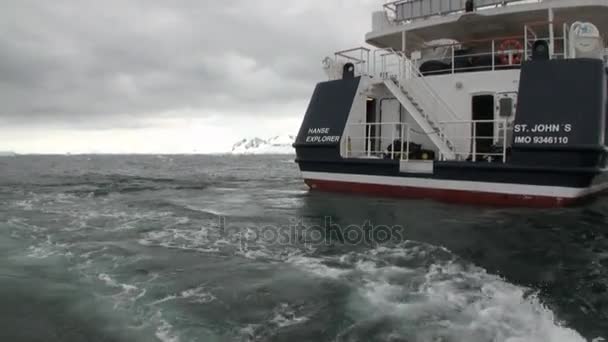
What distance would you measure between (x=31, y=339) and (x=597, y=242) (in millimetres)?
6269

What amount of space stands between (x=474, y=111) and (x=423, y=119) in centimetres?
123

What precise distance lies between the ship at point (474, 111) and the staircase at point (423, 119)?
0.03 metres

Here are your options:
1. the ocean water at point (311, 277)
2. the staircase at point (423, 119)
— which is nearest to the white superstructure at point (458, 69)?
the staircase at point (423, 119)

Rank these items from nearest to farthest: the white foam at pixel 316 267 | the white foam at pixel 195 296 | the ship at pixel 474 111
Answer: the white foam at pixel 195 296
the white foam at pixel 316 267
the ship at pixel 474 111

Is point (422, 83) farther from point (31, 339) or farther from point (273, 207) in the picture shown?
point (31, 339)

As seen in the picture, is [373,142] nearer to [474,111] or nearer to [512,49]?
[474,111]

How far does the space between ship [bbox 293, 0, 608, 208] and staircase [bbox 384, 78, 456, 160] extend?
0.09 feet

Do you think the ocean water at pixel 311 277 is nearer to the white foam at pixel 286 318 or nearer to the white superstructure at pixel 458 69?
the white foam at pixel 286 318

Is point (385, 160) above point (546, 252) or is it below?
above

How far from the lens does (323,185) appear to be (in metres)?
11.9

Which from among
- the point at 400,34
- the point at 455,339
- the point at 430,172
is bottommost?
the point at 455,339

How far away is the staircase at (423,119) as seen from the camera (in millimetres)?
10240

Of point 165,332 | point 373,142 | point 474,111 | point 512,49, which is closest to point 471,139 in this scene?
point 474,111

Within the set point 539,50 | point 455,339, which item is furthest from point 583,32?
point 455,339
